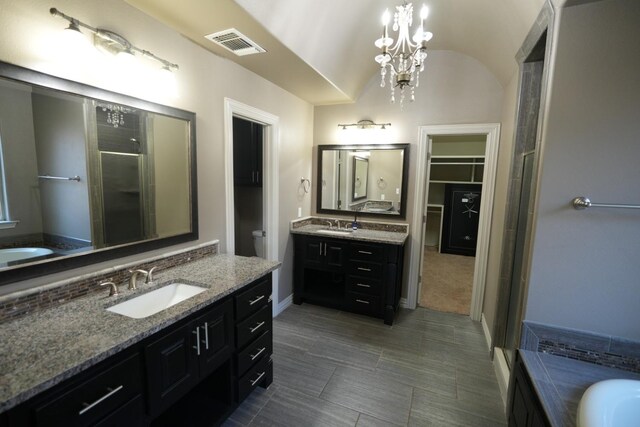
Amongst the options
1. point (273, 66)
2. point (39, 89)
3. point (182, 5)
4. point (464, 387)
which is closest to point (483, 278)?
point (464, 387)

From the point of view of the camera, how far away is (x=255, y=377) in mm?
1969

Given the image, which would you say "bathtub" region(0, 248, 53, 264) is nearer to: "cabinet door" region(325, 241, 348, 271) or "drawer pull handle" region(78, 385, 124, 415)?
"drawer pull handle" region(78, 385, 124, 415)

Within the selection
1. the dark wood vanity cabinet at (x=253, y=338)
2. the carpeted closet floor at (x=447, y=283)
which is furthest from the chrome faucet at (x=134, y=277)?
the carpeted closet floor at (x=447, y=283)

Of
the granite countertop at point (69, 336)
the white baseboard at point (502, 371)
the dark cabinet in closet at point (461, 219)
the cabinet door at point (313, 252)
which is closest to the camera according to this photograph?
the granite countertop at point (69, 336)

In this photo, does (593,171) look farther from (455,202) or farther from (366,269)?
(455,202)

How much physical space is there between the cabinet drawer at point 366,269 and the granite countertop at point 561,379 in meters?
1.50

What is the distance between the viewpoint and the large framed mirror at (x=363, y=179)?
3376mm

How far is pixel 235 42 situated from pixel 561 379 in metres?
2.74

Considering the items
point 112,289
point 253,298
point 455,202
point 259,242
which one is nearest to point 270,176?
point 259,242

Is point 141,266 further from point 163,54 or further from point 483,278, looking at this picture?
point 483,278

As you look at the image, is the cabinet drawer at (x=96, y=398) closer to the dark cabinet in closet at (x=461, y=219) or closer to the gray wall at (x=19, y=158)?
the gray wall at (x=19, y=158)

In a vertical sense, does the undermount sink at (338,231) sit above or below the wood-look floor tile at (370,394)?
above

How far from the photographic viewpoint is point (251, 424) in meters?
1.82

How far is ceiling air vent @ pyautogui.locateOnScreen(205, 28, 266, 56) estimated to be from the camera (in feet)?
6.08
